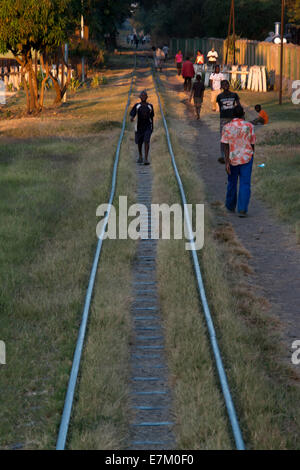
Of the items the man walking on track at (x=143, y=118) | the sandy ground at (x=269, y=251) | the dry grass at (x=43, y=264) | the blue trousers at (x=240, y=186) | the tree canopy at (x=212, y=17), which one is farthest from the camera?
the tree canopy at (x=212, y=17)

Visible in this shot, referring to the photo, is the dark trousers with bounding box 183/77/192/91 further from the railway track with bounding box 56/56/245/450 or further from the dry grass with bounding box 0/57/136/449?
the railway track with bounding box 56/56/245/450

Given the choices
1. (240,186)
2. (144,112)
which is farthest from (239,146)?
(144,112)

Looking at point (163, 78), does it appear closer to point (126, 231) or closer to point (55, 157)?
point (55, 157)

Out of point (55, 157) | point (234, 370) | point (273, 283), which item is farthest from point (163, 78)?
point (234, 370)

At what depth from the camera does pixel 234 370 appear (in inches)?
271

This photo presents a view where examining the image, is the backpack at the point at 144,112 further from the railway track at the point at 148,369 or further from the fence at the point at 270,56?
the fence at the point at 270,56

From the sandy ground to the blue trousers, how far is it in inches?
10.1

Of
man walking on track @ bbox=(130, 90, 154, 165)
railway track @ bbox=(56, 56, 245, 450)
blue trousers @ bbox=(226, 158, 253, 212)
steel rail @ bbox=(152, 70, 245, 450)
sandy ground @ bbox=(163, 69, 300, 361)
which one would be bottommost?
sandy ground @ bbox=(163, 69, 300, 361)

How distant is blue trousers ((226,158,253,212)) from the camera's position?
42.1 ft

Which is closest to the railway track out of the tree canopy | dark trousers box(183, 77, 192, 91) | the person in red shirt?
the person in red shirt

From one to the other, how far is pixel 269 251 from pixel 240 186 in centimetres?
204

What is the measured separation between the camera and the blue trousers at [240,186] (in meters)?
12.8

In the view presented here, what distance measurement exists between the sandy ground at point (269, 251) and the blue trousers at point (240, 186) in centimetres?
26

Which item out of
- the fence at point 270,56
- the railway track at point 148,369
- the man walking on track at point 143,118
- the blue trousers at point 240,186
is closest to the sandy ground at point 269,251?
the blue trousers at point 240,186
